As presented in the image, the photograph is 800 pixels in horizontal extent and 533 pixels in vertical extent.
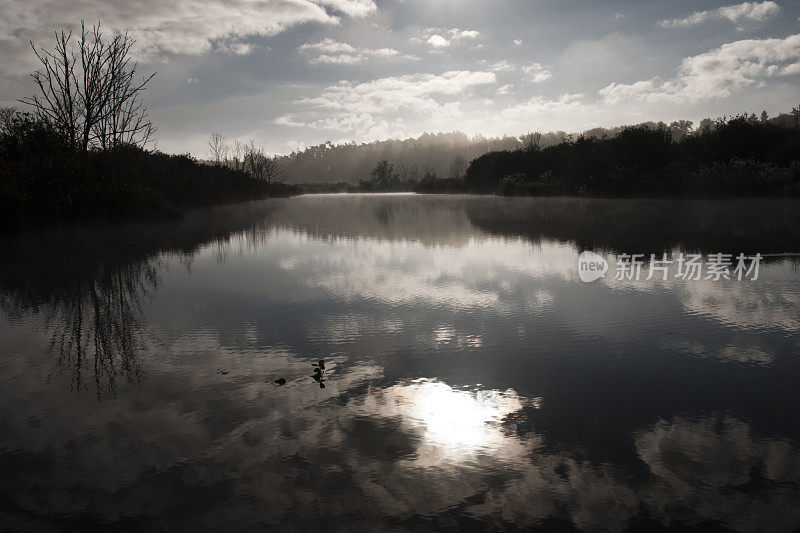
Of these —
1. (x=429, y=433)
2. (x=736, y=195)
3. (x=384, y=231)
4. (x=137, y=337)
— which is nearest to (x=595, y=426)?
(x=429, y=433)

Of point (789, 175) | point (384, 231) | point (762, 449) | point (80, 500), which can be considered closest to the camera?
point (80, 500)

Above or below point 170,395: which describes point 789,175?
above

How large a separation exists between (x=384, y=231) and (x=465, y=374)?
Answer: 46.3ft

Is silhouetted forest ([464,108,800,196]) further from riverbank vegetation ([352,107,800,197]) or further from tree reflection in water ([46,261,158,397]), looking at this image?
tree reflection in water ([46,261,158,397])

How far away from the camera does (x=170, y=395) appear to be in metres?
4.35

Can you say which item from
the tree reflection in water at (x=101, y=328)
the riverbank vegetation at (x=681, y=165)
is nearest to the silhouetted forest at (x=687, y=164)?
the riverbank vegetation at (x=681, y=165)

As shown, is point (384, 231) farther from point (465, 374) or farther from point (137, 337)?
point (465, 374)
